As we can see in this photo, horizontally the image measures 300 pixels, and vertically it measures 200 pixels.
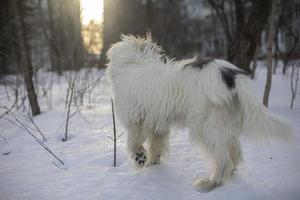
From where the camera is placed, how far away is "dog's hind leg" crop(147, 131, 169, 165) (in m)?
3.80

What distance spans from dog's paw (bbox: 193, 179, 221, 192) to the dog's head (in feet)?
5.08

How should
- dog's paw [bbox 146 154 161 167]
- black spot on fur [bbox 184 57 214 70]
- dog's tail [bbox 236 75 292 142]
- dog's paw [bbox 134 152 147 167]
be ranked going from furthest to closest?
1. dog's paw [bbox 146 154 161 167]
2. dog's paw [bbox 134 152 147 167]
3. black spot on fur [bbox 184 57 214 70]
4. dog's tail [bbox 236 75 292 142]

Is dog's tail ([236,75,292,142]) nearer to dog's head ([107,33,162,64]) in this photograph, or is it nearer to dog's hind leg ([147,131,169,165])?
dog's hind leg ([147,131,169,165])

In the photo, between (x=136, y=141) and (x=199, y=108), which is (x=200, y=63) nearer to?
(x=199, y=108)

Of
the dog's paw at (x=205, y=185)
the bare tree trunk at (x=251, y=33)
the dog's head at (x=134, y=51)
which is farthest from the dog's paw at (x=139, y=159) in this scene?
the bare tree trunk at (x=251, y=33)

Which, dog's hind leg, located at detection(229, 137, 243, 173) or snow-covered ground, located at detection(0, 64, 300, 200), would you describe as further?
dog's hind leg, located at detection(229, 137, 243, 173)

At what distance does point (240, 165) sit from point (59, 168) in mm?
2010

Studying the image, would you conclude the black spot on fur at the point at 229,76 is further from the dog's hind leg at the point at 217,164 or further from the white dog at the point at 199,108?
the dog's hind leg at the point at 217,164

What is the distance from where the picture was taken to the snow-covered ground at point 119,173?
295 centimetres

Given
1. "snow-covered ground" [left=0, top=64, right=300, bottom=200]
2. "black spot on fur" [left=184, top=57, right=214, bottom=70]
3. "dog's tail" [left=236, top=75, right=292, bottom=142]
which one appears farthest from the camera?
"black spot on fur" [left=184, top=57, right=214, bottom=70]

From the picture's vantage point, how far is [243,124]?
2.98m

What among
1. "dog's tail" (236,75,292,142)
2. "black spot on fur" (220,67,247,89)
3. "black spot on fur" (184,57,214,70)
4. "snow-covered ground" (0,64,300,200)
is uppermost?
"black spot on fur" (184,57,214,70)

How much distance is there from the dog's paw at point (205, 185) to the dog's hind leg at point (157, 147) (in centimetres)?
80

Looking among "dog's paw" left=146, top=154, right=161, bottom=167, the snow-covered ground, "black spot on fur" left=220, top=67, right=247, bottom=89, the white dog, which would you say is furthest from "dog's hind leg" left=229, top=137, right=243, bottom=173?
"dog's paw" left=146, top=154, right=161, bottom=167
